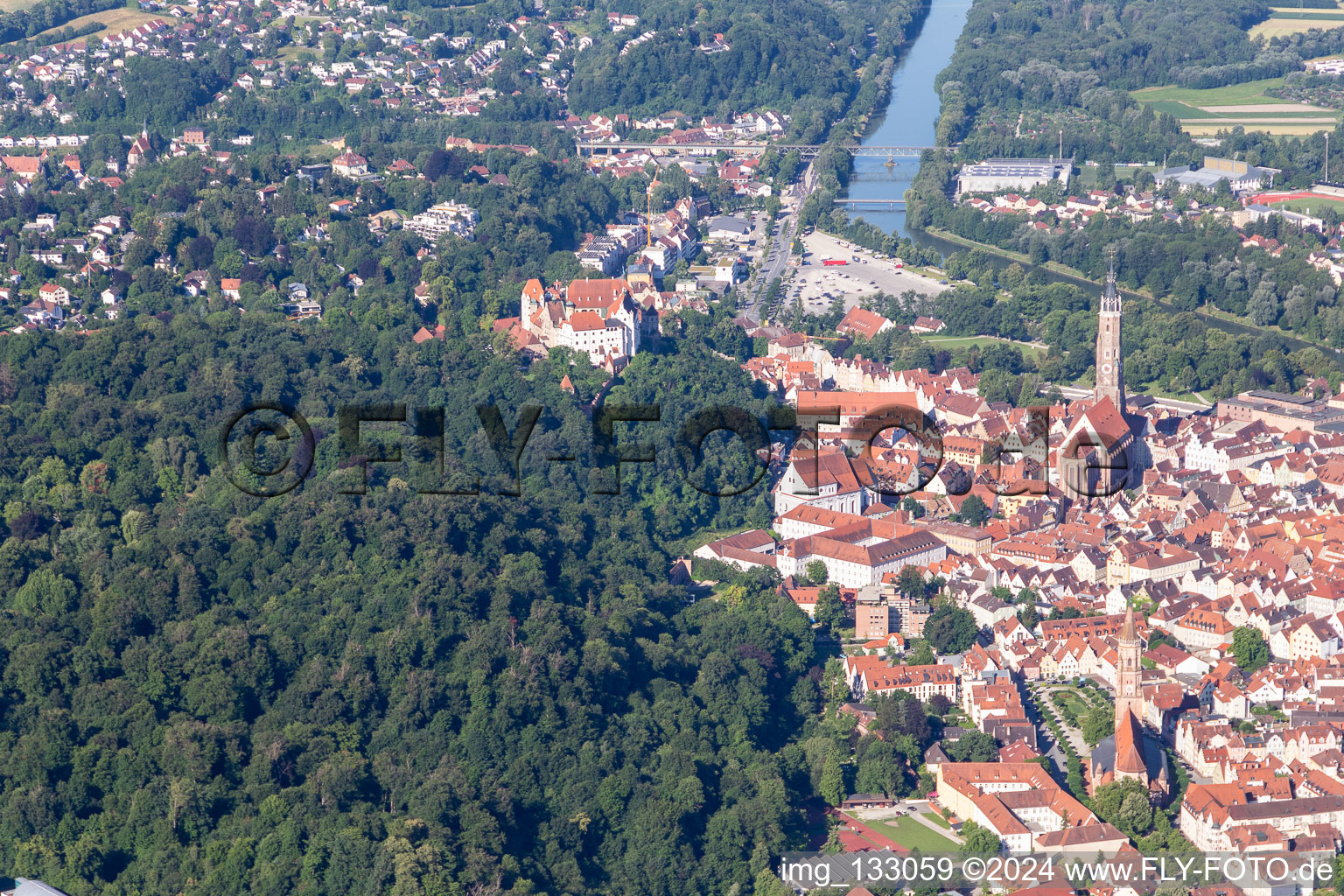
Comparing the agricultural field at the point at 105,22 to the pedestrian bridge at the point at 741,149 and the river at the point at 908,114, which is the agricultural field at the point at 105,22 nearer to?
the pedestrian bridge at the point at 741,149

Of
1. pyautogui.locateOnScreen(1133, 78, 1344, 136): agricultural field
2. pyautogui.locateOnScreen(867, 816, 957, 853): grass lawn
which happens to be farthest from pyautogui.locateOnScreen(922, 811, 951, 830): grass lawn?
pyautogui.locateOnScreen(1133, 78, 1344, 136): agricultural field

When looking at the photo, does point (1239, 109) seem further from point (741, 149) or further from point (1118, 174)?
point (741, 149)

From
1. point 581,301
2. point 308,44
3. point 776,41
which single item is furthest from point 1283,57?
point 581,301

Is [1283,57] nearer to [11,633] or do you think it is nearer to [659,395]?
[659,395]

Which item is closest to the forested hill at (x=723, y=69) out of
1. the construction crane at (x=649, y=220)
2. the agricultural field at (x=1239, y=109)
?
the construction crane at (x=649, y=220)

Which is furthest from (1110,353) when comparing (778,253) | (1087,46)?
(1087,46)
